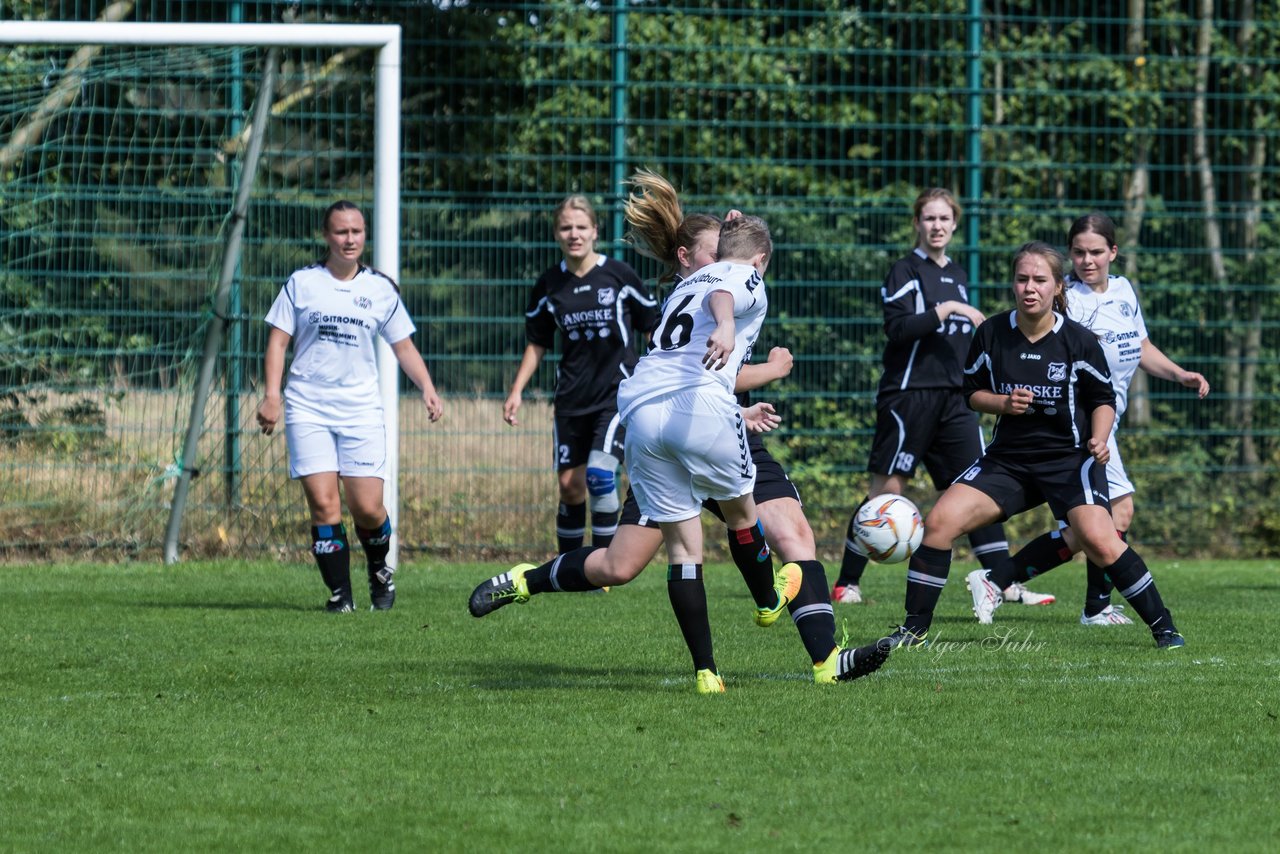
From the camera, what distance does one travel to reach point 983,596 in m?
8.38

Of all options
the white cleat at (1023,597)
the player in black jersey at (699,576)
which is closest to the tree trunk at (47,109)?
the player in black jersey at (699,576)

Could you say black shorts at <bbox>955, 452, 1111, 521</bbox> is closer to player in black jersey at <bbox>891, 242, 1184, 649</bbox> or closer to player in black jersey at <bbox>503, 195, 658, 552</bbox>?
player in black jersey at <bbox>891, 242, 1184, 649</bbox>

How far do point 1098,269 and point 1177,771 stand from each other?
167 inches

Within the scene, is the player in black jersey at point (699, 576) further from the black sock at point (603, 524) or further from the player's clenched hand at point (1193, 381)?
the black sock at point (603, 524)

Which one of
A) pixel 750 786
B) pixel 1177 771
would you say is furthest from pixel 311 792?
pixel 1177 771

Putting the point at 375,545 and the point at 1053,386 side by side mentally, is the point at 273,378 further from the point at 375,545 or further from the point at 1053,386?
the point at 1053,386

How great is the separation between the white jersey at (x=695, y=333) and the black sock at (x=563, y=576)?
0.74 metres

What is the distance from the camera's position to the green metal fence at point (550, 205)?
38.2 feet

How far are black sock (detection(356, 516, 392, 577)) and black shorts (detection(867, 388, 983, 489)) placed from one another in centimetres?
270

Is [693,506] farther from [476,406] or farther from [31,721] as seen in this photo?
[476,406]

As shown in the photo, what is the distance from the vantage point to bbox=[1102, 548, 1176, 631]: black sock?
7.30m

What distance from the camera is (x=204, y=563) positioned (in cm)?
1145

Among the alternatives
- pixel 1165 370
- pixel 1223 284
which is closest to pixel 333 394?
pixel 1165 370

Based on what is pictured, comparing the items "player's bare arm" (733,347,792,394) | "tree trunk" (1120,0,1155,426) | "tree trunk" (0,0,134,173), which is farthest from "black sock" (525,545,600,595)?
"tree trunk" (1120,0,1155,426)
